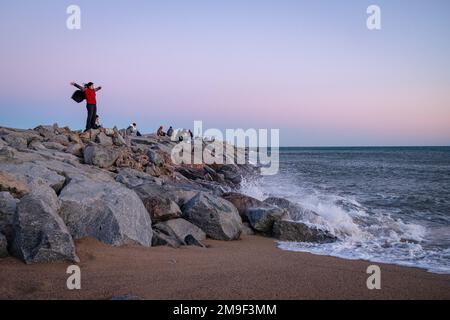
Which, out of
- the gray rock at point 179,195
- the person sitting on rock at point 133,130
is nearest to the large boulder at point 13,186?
the gray rock at point 179,195

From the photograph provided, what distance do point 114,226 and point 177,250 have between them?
3.43 ft

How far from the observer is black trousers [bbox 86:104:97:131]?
13971 mm

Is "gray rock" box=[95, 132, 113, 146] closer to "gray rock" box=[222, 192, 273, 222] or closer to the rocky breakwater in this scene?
the rocky breakwater

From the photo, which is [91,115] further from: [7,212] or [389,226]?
[389,226]

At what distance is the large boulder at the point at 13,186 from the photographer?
217 inches

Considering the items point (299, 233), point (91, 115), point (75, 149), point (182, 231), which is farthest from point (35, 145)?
point (299, 233)

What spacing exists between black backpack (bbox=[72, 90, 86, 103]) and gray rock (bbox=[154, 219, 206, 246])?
8.40 metres

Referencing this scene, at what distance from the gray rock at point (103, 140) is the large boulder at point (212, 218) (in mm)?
7295

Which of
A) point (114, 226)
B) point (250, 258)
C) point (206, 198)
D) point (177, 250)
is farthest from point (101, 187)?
point (250, 258)

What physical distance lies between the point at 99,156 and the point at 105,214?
5452 mm

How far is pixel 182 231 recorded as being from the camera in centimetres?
704

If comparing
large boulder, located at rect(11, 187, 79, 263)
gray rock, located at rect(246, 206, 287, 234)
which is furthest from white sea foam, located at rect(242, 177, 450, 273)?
large boulder, located at rect(11, 187, 79, 263)

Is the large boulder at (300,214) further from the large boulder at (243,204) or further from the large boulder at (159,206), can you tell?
the large boulder at (159,206)

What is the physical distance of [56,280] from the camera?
3.97m
